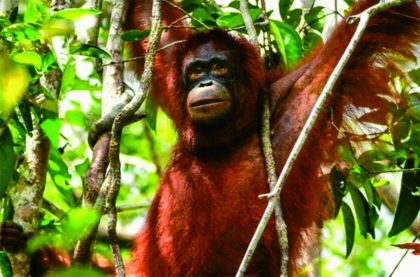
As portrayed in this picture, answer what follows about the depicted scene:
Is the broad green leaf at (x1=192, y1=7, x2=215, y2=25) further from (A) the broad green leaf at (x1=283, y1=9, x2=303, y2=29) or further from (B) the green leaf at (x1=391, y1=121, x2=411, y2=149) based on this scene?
(B) the green leaf at (x1=391, y1=121, x2=411, y2=149)

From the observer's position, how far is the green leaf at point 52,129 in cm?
382

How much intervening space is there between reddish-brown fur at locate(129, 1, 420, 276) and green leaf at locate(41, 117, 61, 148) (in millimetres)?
1231

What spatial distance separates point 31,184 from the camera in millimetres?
4113

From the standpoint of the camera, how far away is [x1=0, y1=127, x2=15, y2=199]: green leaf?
11.7 feet

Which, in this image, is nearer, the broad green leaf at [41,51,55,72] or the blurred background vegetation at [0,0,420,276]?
the blurred background vegetation at [0,0,420,276]

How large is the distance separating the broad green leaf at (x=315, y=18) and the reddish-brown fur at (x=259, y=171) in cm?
31

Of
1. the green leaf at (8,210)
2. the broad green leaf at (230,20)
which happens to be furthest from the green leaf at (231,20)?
the green leaf at (8,210)

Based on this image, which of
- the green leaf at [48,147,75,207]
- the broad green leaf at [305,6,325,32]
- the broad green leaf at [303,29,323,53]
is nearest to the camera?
the green leaf at [48,147,75,207]

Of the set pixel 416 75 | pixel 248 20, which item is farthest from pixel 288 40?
pixel 416 75

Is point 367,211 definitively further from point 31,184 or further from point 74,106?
point 74,106

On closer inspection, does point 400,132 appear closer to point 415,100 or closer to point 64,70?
point 415,100

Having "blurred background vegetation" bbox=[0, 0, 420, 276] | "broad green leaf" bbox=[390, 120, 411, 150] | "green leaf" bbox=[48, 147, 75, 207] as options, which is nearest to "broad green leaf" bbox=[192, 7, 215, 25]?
"blurred background vegetation" bbox=[0, 0, 420, 276]

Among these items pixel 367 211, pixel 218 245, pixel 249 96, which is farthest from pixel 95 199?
pixel 367 211

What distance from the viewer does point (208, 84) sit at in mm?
4730
